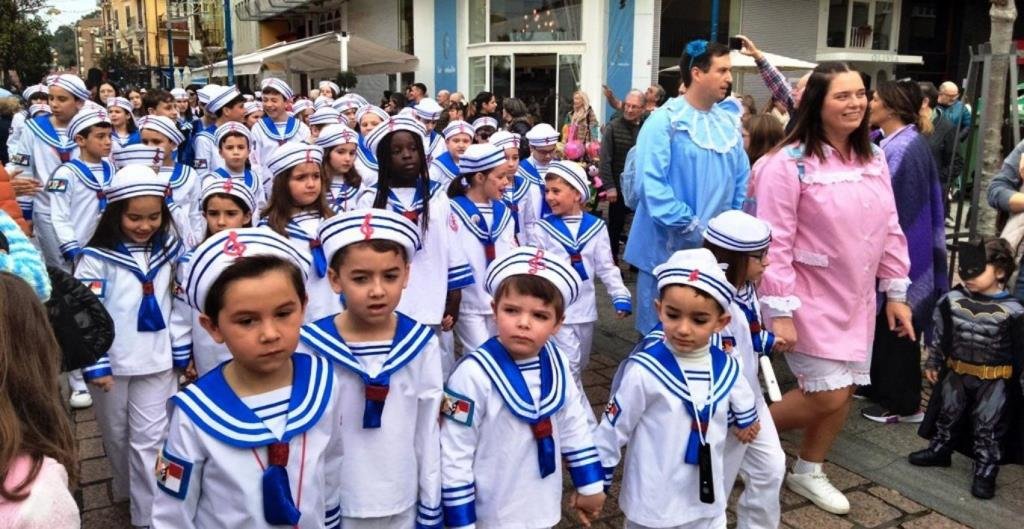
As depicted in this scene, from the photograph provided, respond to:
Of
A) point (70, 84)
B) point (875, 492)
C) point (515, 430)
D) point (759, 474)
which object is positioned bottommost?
point (875, 492)

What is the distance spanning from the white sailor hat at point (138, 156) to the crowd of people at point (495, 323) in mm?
27

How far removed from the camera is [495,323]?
4.54 meters

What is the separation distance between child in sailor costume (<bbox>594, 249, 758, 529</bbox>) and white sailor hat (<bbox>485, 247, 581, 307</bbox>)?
1.19ft

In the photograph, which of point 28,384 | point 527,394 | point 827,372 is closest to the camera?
point 28,384

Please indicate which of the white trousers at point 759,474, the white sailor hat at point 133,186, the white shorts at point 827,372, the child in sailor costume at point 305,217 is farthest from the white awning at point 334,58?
the white trousers at point 759,474

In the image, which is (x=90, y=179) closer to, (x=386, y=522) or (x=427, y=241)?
(x=427, y=241)

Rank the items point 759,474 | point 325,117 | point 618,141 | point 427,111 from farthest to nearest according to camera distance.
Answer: point 427,111, point 618,141, point 325,117, point 759,474

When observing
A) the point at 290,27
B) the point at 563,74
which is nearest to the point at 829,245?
the point at 563,74

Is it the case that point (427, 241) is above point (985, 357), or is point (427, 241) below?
above

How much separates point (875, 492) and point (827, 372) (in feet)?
2.77

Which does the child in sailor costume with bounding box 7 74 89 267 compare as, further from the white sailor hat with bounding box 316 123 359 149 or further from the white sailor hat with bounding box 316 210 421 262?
the white sailor hat with bounding box 316 210 421 262

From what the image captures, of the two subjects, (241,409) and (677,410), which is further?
(677,410)

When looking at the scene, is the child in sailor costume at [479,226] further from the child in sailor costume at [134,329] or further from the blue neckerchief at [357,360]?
the blue neckerchief at [357,360]

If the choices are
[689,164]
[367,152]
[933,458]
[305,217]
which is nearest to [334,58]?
[367,152]
